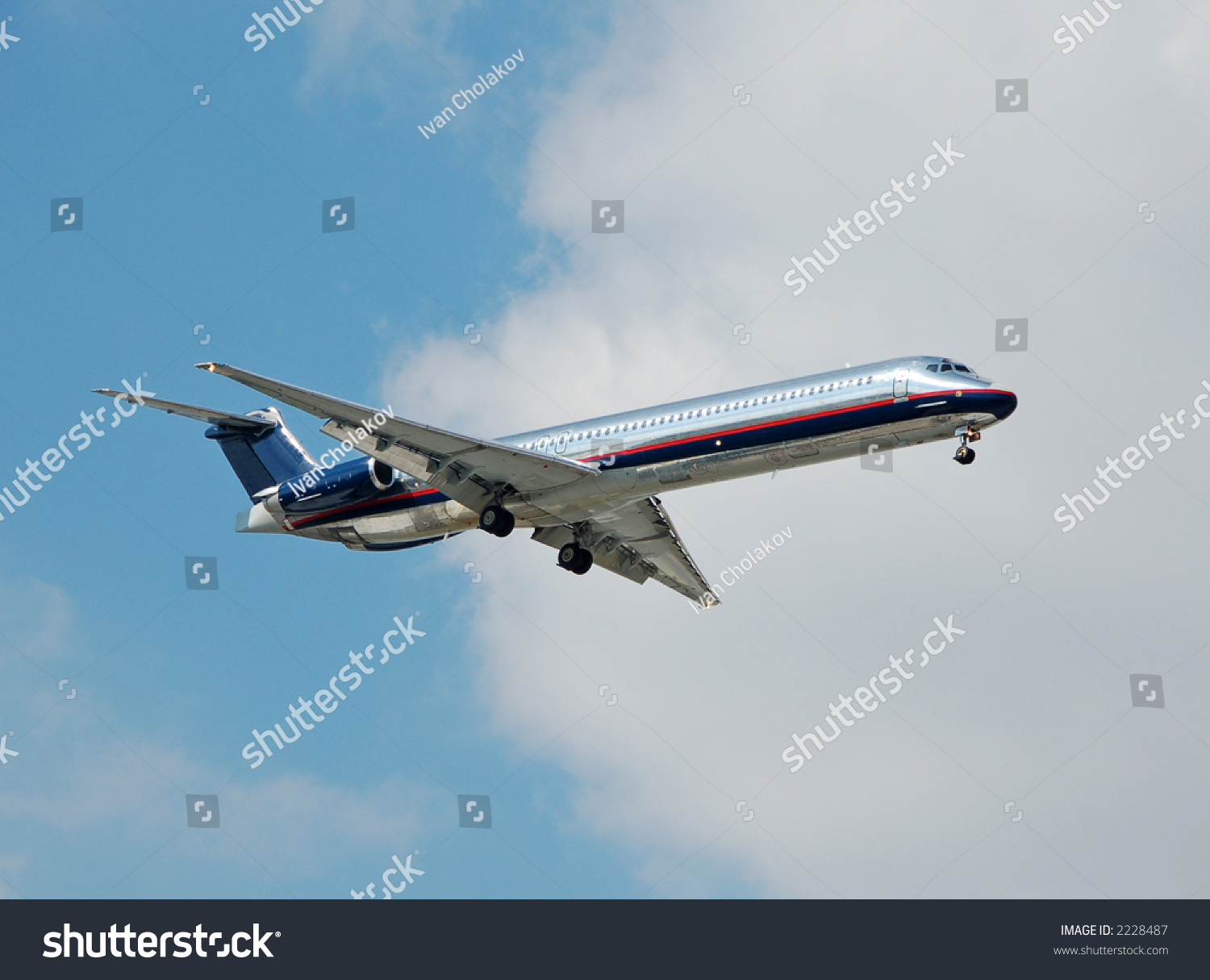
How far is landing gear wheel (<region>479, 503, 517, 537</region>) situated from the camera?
37.4m

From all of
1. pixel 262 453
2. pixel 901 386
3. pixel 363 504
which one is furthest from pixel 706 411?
pixel 262 453

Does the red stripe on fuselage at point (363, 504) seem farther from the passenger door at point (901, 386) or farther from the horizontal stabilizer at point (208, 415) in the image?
the passenger door at point (901, 386)

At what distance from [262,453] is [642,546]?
11.8m

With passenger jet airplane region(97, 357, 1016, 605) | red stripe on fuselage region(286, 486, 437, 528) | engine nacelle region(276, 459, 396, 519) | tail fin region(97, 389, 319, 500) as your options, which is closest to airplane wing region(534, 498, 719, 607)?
passenger jet airplane region(97, 357, 1016, 605)

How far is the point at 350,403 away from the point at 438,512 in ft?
19.0

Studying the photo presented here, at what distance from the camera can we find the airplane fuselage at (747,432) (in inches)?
1288

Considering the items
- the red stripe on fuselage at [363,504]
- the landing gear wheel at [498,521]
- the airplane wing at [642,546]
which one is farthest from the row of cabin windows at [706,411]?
the red stripe on fuselage at [363,504]

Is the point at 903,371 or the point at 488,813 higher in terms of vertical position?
the point at 903,371

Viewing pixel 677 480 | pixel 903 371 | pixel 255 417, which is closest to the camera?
pixel 903 371

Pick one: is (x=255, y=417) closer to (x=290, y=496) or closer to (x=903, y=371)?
(x=290, y=496)

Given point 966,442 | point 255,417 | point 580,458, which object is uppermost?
point 255,417
